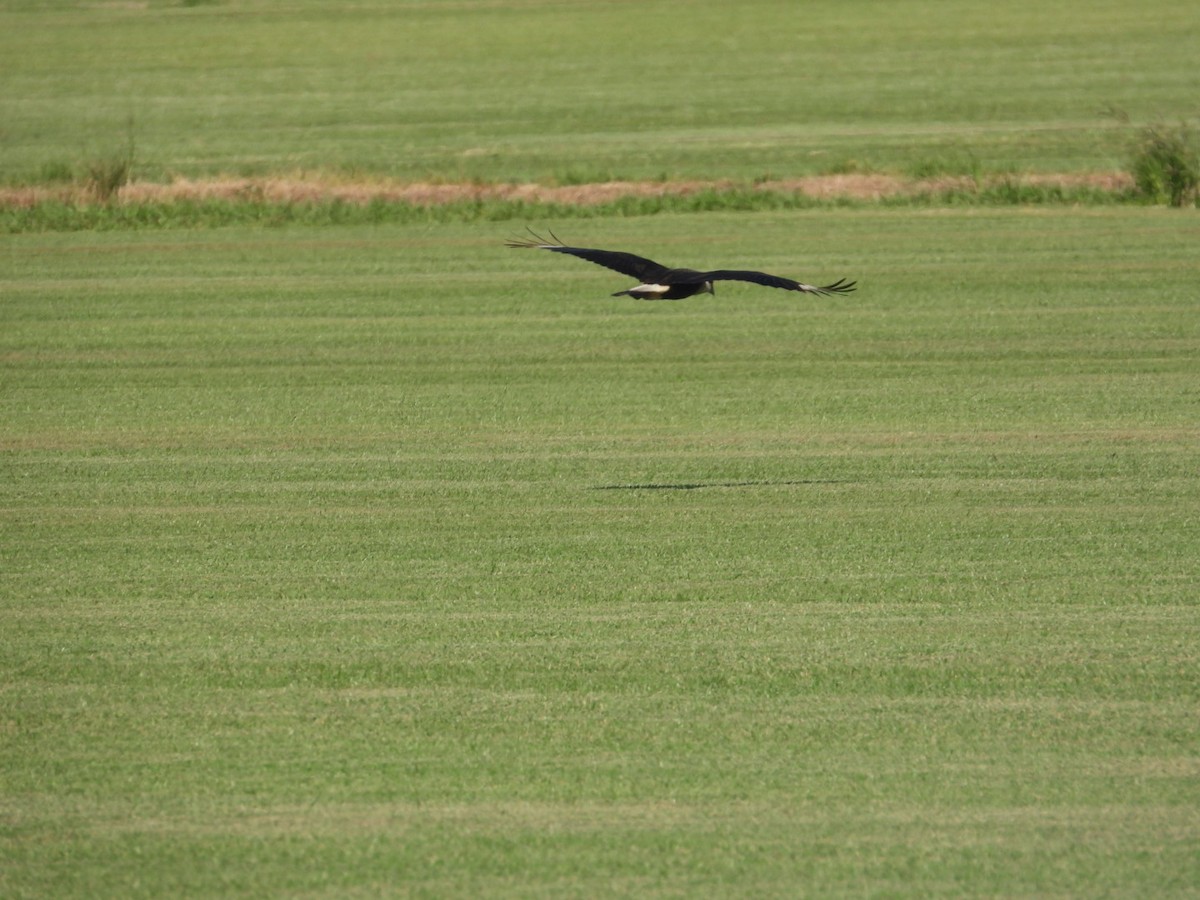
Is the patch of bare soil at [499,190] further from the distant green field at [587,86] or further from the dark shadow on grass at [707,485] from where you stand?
the dark shadow on grass at [707,485]

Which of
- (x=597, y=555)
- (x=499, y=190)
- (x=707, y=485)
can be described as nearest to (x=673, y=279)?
(x=597, y=555)

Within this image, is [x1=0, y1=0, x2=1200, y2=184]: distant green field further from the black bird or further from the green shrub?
the black bird

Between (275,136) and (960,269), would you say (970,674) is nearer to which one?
(960,269)

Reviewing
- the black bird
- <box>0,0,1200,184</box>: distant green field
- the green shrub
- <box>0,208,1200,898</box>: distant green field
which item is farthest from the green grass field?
<box>0,0,1200,184</box>: distant green field

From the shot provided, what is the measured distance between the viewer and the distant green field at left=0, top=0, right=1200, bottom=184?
29.2 meters

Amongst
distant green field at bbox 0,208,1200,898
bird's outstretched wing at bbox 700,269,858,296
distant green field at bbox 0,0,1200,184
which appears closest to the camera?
distant green field at bbox 0,208,1200,898

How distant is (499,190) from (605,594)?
50.9ft

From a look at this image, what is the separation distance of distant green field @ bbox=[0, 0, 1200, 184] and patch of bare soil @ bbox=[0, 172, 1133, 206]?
905mm

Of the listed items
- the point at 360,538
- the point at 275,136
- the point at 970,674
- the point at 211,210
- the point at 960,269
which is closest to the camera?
the point at 970,674

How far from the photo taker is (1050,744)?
666 cm

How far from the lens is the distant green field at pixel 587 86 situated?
95.8 feet

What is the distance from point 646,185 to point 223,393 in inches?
433

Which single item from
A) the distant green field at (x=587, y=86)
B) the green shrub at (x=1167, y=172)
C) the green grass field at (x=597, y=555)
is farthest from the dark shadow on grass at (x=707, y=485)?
the distant green field at (x=587, y=86)

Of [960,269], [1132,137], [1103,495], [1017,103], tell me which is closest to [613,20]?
[1017,103]
